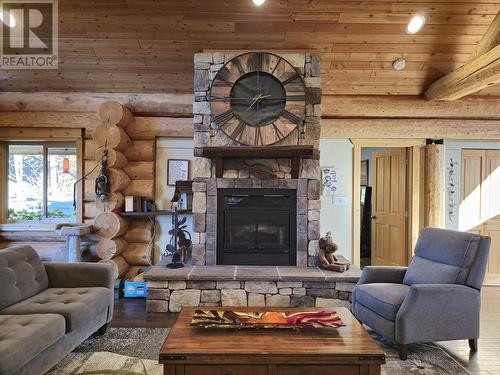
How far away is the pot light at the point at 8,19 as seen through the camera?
407cm

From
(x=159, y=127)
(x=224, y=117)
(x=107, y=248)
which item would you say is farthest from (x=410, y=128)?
(x=107, y=248)

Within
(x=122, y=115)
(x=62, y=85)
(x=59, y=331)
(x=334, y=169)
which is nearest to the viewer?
(x=59, y=331)

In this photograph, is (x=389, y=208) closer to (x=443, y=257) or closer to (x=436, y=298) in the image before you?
(x=443, y=257)

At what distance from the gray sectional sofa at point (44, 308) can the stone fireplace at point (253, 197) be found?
50.6 inches

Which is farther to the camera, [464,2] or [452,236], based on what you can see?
[464,2]

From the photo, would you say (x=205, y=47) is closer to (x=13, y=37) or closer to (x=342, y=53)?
(x=342, y=53)

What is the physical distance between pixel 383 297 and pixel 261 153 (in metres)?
1.97

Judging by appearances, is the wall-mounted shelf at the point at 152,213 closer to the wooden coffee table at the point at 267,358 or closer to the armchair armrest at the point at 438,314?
the wooden coffee table at the point at 267,358

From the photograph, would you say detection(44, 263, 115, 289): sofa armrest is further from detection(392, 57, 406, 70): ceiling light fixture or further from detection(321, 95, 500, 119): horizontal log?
detection(392, 57, 406, 70): ceiling light fixture

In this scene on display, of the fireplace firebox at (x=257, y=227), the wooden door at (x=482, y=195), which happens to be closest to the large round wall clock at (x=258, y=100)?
the fireplace firebox at (x=257, y=227)

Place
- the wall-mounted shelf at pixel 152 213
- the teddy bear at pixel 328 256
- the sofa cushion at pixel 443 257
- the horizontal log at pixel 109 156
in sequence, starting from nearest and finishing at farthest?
the sofa cushion at pixel 443 257 → the teddy bear at pixel 328 256 → the horizontal log at pixel 109 156 → the wall-mounted shelf at pixel 152 213

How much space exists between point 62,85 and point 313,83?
138 inches

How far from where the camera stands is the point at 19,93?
5.19 meters

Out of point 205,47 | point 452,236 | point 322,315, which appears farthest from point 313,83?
point 322,315
